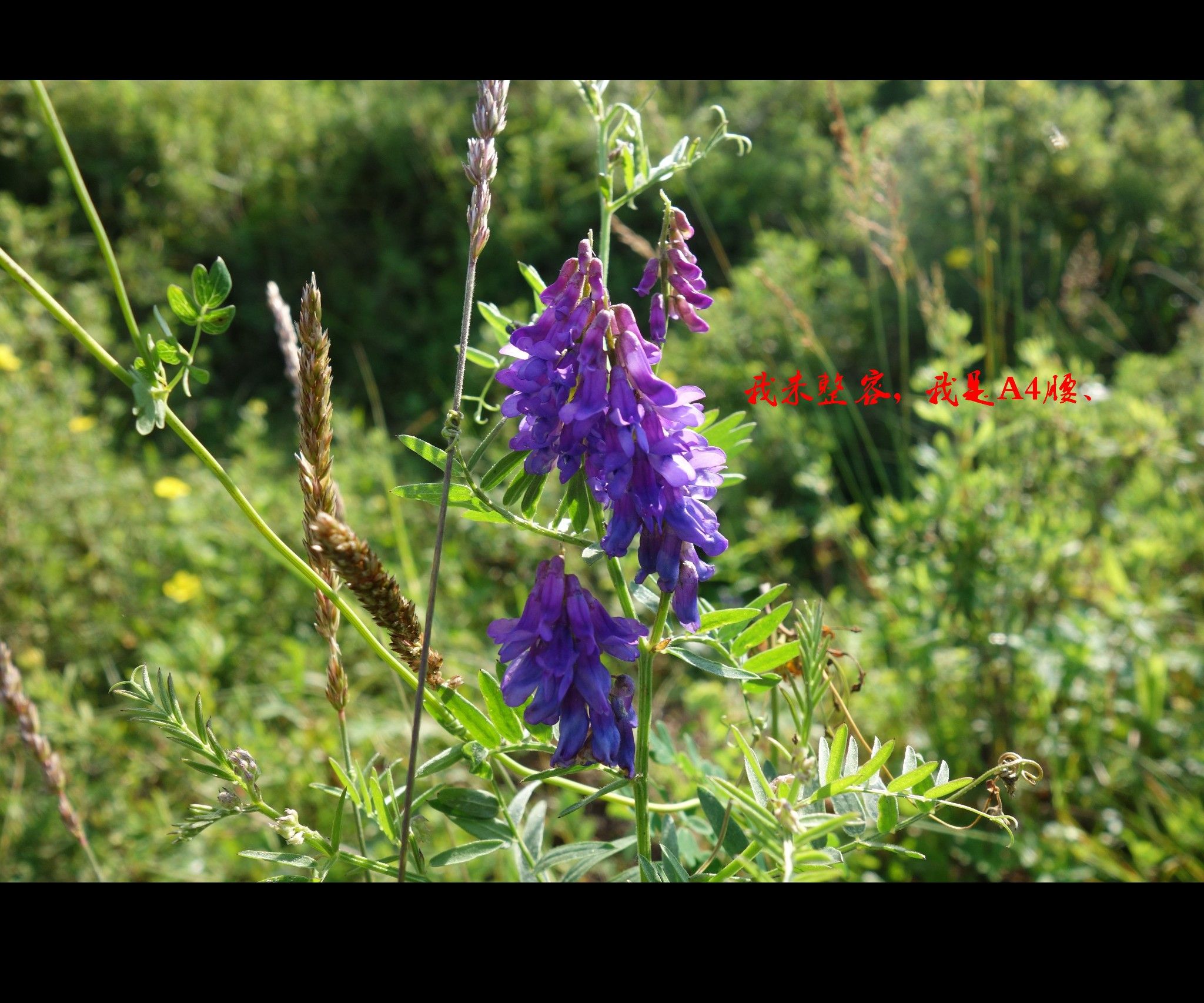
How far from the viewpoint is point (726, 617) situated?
96cm

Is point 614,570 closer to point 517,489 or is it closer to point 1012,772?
point 517,489

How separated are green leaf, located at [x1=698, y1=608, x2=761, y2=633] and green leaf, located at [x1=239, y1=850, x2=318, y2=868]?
0.46 meters

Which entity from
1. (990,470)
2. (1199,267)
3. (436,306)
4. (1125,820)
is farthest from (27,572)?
(1199,267)

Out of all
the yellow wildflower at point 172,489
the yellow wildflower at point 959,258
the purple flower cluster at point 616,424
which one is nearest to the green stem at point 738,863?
the purple flower cluster at point 616,424

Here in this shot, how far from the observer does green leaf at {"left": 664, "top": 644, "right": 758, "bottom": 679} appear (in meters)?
0.92

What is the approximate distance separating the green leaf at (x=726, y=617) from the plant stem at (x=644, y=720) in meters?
0.06

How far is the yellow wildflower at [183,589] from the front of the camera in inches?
104

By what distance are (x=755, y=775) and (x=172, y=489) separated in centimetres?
260

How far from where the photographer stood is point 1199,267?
3.96 m

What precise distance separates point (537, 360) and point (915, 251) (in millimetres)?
3530

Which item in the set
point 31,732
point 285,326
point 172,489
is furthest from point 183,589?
point 285,326

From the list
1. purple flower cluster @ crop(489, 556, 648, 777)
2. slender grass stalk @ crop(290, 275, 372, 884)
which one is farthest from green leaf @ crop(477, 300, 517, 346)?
purple flower cluster @ crop(489, 556, 648, 777)

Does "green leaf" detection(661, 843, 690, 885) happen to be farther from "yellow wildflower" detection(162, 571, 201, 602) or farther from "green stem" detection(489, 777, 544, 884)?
"yellow wildflower" detection(162, 571, 201, 602)

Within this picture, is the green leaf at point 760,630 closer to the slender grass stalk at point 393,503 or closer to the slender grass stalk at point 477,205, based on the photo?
the slender grass stalk at point 477,205
